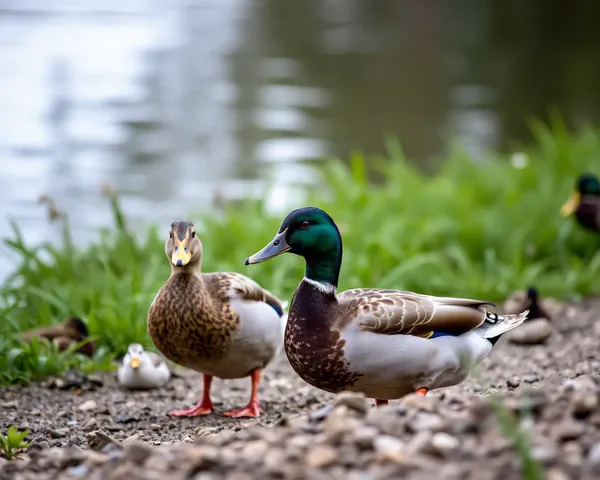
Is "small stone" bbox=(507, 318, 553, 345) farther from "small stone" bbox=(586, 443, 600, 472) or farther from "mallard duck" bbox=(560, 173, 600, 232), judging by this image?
"small stone" bbox=(586, 443, 600, 472)

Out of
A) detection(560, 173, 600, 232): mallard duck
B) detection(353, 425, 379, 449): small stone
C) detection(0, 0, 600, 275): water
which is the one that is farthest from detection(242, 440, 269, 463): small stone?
detection(0, 0, 600, 275): water

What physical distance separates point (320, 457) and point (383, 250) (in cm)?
451

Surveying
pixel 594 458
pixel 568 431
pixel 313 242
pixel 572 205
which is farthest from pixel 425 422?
pixel 572 205

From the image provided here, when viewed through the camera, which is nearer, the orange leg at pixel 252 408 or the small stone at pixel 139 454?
the small stone at pixel 139 454

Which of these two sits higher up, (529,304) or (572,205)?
(572,205)

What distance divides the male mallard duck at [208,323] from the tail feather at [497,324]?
1.11 metres

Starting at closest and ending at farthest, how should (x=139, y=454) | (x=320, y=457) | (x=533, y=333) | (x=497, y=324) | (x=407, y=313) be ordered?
(x=320, y=457), (x=139, y=454), (x=407, y=313), (x=497, y=324), (x=533, y=333)

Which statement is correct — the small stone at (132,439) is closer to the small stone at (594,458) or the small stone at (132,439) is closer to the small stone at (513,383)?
the small stone at (513,383)

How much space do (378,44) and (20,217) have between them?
9.98 m

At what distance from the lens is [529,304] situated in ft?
21.5

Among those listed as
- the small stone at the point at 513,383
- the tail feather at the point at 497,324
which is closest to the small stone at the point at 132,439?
the tail feather at the point at 497,324

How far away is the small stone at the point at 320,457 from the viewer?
3.11 m

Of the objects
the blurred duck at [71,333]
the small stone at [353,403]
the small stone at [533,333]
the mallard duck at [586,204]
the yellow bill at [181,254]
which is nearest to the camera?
the small stone at [353,403]

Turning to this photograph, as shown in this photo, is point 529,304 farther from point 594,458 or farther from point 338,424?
point 594,458
